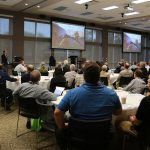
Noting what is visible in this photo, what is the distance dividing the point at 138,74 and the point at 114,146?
6.24 feet

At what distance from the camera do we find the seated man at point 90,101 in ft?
7.65

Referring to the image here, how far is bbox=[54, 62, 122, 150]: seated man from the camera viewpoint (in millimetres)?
2332

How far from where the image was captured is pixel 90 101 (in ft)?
7.65

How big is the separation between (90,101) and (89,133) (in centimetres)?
31

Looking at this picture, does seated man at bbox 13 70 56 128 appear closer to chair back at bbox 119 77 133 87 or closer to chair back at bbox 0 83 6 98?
chair back at bbox 0 83 6 98

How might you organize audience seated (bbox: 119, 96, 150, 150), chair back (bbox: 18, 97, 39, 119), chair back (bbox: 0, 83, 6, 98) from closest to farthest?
1. audience seated (bbox: 119, 96, 150, 150)
2. chair back (bbox: 18, 97, 39, 119)
3. chair back (bbox: 0, 83, 6, 98)

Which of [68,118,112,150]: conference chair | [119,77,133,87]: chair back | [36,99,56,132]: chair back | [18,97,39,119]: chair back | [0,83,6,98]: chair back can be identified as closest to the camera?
[68,118,112,150]: conference chair

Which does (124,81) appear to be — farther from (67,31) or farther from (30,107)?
(67,31)

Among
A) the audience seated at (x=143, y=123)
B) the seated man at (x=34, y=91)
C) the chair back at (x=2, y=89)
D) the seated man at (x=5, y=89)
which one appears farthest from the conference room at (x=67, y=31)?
the audience seated at (x=143, y=123)

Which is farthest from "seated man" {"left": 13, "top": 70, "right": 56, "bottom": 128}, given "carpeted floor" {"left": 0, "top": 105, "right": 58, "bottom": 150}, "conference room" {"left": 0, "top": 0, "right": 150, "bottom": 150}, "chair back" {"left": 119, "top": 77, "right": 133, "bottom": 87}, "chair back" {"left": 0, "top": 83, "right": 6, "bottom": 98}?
"chair back" {"left": 119, "top": 77, "right": 133, "bottom": 87}

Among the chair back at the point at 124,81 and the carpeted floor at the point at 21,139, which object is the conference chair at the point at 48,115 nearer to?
the carpeted floor at the point at 21,139

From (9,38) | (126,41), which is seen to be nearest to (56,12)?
(9,38)

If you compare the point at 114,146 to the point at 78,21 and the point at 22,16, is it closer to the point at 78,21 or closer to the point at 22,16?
the point at 22,16

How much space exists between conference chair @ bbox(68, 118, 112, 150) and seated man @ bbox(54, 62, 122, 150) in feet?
0.30
